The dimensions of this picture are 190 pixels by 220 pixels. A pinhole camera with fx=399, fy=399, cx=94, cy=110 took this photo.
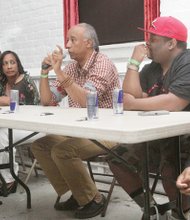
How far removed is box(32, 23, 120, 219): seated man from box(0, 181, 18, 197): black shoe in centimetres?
61

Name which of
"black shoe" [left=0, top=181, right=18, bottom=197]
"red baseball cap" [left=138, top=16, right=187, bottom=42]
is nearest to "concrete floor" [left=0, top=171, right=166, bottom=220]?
"black shoe" [left=0, top=181, right=18, bottom=197]

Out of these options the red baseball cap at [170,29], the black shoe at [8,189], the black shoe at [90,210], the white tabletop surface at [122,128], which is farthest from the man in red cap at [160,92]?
the black shoe at [8,189]

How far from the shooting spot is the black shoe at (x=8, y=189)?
3260 mm

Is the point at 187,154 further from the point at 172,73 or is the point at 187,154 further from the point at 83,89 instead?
the point at 83,89

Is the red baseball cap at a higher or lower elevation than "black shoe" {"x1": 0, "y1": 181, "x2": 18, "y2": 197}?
higher

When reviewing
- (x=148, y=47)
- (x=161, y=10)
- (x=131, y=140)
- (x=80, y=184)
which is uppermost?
(x=161, y=10)

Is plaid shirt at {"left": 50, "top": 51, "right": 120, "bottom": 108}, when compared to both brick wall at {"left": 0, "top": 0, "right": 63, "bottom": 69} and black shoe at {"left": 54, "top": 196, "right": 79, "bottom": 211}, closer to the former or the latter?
black shoe at {"left": 54, "top": 196, "right": 79, "bottom": 211}

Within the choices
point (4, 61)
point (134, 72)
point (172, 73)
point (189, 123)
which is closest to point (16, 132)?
point (4, 61)

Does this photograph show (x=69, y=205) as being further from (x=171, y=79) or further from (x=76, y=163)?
(x=171, y=79)

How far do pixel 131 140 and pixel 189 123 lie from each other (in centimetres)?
39

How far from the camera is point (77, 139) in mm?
2510

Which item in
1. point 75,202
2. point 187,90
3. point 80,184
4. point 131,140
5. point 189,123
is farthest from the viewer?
point 75,202

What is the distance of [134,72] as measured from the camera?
2.63 m

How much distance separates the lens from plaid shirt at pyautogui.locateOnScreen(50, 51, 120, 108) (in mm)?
2764
